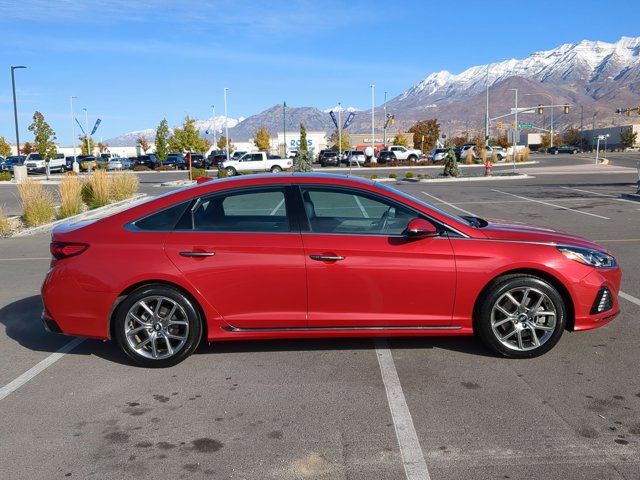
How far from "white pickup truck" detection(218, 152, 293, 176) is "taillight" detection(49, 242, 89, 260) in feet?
131

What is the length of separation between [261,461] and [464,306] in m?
2.28

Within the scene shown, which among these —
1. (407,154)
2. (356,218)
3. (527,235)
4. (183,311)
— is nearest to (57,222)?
(183,311)

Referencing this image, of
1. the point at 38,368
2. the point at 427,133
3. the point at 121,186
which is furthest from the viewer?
the point at 427,133

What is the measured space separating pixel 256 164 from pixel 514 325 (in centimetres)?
4130

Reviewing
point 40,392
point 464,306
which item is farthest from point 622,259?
point 40,392

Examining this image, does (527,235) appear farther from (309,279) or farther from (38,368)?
(38,368)

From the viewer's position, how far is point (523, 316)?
5.13 metres

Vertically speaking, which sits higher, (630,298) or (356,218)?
(356,218)

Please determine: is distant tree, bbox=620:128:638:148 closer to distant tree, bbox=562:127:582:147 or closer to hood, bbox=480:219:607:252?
distant tree, bbox=562:127:582:147

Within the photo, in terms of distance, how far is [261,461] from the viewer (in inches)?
144

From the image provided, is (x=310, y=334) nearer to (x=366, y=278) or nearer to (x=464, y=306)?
(x=366, y=278)

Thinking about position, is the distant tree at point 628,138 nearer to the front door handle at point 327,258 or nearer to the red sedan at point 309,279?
the red sedan at point 309,279

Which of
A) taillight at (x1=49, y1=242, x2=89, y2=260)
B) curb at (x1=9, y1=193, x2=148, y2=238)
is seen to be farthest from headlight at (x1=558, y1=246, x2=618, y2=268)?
curb at (x1=9, y1=193, x2=148, y2=238)

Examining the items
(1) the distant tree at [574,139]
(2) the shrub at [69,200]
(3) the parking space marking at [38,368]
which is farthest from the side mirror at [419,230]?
(1) the distant tree at [574,139]
